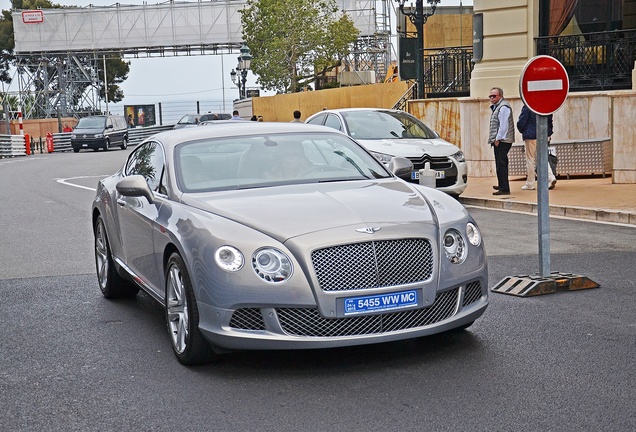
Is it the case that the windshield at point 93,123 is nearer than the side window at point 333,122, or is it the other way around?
the side window at point 333,122

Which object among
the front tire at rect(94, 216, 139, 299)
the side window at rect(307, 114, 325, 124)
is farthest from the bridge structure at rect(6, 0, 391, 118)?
the front tire at rect(94, 216, 139, 299)

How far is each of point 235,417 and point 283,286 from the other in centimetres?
85

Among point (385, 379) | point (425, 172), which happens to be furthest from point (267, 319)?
point (425, 172)

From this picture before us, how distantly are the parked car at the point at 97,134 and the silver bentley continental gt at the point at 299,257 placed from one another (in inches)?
1655

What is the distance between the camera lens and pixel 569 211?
14.0 metres

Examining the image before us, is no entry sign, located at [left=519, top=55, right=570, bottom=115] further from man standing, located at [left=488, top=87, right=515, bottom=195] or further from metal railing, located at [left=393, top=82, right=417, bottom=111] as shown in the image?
metal railing, located at [left=393, top=82, right=417, bottom=111]

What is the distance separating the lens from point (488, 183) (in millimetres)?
19188

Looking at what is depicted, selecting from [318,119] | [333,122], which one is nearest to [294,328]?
[333,122]

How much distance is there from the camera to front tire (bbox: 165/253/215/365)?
5684 mm

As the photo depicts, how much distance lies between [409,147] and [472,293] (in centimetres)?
1027

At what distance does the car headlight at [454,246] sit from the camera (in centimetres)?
577

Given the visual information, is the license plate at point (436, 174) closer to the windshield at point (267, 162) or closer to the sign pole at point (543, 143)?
the sign pole at point (543, 143)

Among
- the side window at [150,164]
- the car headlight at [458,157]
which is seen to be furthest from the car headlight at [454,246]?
the car headlight at [458,157]

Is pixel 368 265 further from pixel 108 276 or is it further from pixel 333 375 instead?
pixel 108 276
